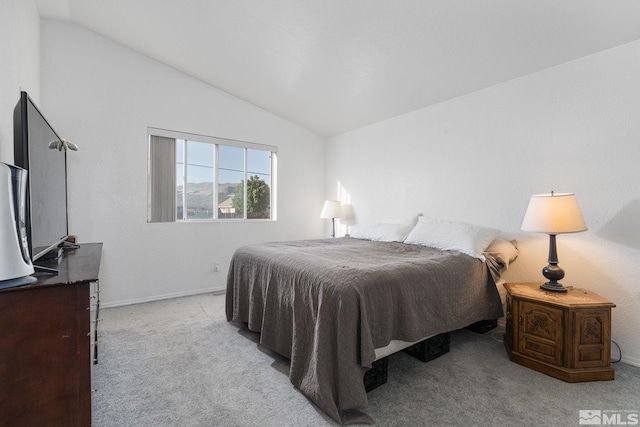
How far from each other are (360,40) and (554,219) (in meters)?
2.03

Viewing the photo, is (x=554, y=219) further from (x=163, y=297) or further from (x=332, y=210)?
(x=163, y=297)

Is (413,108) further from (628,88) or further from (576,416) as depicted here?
(576,416)

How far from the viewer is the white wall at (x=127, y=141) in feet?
10.1

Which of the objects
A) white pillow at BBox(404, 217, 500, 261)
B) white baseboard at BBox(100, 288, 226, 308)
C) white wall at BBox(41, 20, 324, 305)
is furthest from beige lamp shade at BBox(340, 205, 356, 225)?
white baseboard at BBox(100, 288, 226, 308)

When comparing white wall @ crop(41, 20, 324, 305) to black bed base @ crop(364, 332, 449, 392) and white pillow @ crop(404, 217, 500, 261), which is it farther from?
black bed base @ crop(364, 332, 449, 392)

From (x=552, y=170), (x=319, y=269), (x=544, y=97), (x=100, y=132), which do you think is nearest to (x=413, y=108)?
(x=544, y=97)

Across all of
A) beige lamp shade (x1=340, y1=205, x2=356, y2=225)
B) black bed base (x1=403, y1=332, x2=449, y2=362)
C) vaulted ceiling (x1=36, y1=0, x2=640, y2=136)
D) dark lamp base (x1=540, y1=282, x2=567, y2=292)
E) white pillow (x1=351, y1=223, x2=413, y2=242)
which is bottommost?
black bed base (x1=403, y1=332, x2=449, y2=362)

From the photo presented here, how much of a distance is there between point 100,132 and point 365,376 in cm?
350

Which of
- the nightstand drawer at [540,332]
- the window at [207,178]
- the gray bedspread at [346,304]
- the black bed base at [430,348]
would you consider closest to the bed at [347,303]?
the gray bedspread at [346,304]

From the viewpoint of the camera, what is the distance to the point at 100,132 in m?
3.23

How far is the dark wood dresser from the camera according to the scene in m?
1.08

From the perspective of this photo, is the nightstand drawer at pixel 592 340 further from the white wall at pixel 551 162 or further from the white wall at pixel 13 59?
the white wall at pixel 13 59

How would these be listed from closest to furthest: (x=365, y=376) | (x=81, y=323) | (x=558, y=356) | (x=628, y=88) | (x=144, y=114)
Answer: (x=81, y=323) < (x=365, y=376) < (x=558, y=356) < (x=628, y=88) < (x=144, y=114)

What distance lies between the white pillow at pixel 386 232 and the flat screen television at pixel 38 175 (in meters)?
2.74
